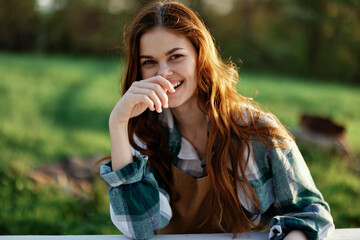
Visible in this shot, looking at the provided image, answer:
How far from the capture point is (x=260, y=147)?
151cm

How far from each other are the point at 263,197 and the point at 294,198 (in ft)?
0.47

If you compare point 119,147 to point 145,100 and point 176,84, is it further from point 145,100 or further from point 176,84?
point 176,84

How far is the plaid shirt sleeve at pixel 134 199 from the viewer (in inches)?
54.9

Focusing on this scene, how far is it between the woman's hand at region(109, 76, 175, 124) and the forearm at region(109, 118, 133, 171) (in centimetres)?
Result: 2

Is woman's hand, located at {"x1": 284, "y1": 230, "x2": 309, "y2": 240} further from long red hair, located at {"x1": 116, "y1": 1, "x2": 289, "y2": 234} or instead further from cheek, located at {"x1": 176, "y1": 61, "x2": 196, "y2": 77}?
cheek, located at {"x1": 176, "y1": 61, "x2": 196, "y2": 77}

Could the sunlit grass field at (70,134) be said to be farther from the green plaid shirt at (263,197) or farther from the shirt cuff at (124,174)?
the shirt cuff at (124,174)

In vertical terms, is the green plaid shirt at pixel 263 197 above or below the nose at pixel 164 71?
below

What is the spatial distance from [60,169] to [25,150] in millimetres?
645

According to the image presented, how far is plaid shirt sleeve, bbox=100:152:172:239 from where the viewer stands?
1.39 metres

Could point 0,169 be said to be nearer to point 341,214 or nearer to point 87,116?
point 87,116

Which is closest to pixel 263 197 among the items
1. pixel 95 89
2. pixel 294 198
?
pixel 294 198

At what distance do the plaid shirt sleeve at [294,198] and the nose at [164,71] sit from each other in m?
0.51

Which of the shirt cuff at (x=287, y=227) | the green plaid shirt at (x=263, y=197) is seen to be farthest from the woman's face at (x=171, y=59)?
the shirt cuff at (x=287, y=227)

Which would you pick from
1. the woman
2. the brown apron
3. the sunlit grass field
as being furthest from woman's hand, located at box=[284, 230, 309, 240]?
the sunlit grass field
